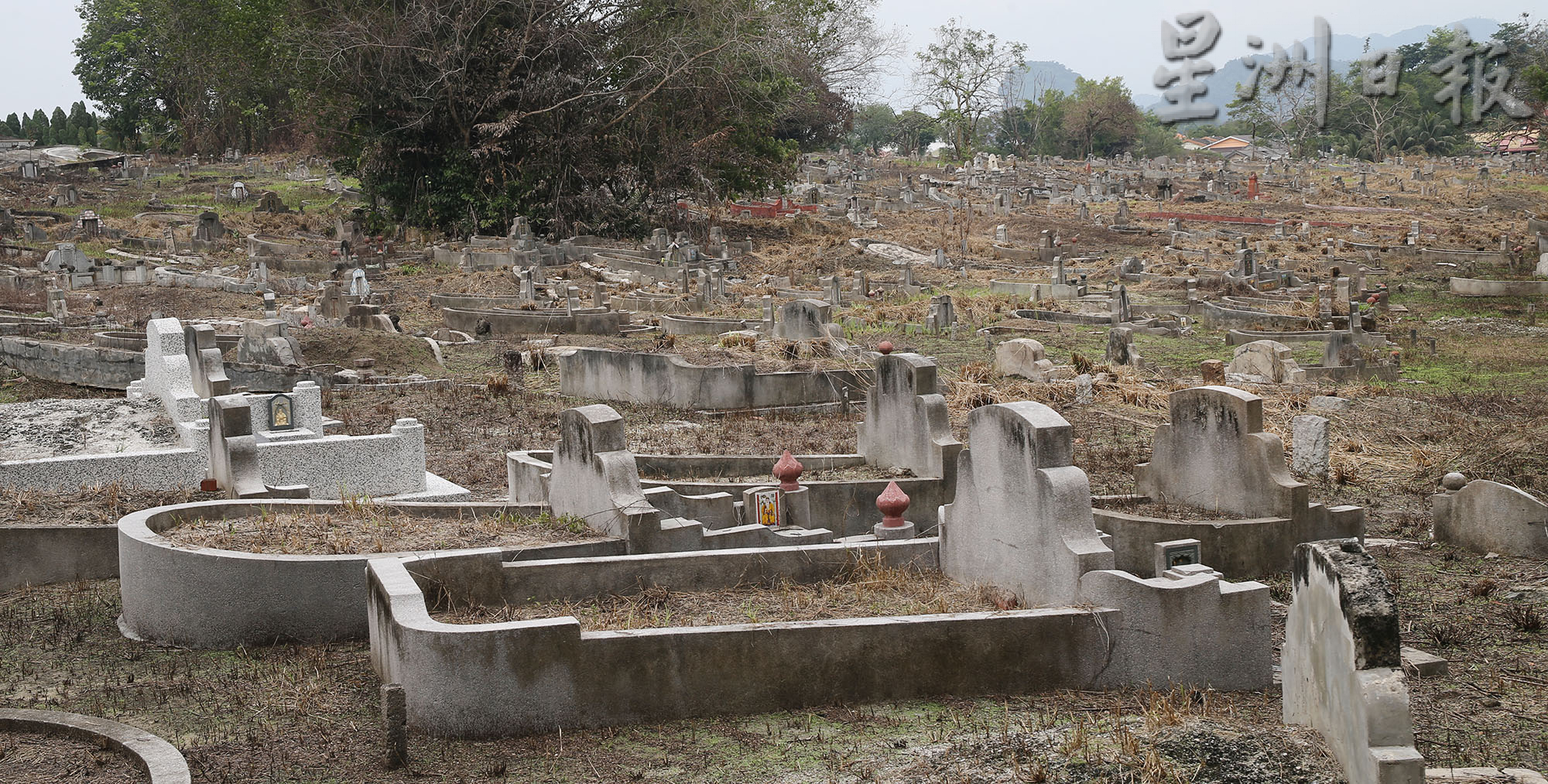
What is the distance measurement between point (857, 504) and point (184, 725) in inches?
238

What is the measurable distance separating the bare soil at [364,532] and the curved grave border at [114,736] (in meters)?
1.82

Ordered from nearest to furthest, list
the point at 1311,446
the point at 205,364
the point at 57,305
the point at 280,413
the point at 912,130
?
1. the point at 1311,446
2. the point at 280,413
3. the point at 205,364
4. the point at 57,305
5. the point at 912,130

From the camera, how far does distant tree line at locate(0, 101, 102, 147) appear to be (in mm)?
77000

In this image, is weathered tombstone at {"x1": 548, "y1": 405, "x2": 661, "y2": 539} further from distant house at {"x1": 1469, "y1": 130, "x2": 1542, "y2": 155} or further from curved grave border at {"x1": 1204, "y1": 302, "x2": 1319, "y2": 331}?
distant house at {"x1": 1469, "y1": 130, "x2": 1542, "y2": 155}

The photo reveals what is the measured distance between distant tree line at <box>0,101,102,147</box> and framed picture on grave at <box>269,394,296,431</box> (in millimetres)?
71310

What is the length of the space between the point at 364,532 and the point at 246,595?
98cm

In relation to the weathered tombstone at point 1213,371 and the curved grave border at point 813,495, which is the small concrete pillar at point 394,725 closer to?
the curved grave border at point 813,495

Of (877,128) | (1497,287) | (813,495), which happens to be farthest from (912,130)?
(813,495)

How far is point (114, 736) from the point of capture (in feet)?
21.1

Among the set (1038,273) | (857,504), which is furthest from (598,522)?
(1038,273)

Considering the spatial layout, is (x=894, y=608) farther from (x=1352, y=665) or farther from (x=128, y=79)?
(x=128, y=79)

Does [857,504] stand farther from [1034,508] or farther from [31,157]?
[31,157]

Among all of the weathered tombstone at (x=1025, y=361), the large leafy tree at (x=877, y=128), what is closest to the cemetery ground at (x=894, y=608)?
the weathered tombstone at (x=1025, y=361)

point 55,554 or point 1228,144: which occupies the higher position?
point 1228,144
